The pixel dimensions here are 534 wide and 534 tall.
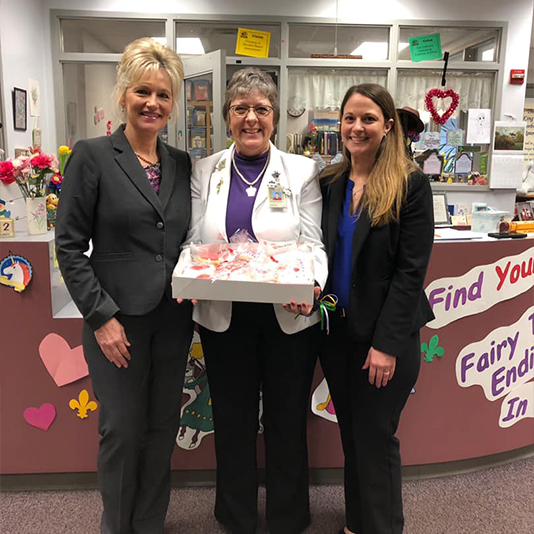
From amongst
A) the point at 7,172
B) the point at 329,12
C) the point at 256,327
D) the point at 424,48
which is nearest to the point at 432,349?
the point at 256,327

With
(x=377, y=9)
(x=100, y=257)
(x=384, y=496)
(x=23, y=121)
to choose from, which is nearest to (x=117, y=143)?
(x=100, y=257)

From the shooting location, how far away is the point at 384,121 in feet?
4.81

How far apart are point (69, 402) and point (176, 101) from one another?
4.16 ft

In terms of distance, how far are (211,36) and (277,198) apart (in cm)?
463

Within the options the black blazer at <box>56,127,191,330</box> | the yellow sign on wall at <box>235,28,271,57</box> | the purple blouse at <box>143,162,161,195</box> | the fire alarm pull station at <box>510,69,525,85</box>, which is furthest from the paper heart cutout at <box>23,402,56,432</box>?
the fire alarm pull station at <box>510,69,525,85</box>

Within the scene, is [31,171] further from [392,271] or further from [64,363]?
[392,271]

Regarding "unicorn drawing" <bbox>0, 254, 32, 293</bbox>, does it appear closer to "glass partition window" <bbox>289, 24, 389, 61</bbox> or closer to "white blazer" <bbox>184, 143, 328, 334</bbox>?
"white blazer" <bbox>184, 143, 328, 334</bbox>

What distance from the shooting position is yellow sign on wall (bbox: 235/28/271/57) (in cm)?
468

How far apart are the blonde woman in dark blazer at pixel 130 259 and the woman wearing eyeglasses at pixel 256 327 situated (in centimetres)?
11

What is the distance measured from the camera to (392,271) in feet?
4.99

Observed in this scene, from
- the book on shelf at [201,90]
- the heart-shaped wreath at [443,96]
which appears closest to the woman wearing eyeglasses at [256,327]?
the heart-shaped wreath at [443,96]

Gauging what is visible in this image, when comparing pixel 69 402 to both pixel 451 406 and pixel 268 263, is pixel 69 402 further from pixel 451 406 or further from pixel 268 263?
pixel 451 406

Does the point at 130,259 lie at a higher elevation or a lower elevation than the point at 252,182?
lower

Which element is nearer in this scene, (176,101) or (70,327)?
(176,101)
